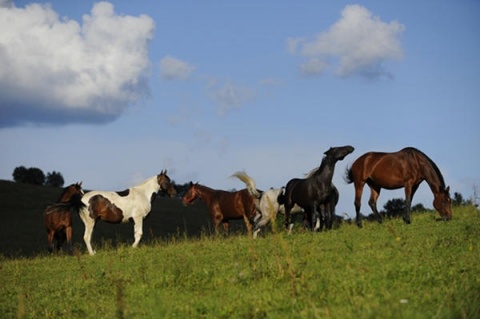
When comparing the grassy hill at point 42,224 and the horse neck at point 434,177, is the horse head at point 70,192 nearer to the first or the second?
the horse neck at point 434,177

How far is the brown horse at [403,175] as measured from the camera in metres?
18.4

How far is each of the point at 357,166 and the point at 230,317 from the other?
39.7ft

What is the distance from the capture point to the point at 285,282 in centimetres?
988

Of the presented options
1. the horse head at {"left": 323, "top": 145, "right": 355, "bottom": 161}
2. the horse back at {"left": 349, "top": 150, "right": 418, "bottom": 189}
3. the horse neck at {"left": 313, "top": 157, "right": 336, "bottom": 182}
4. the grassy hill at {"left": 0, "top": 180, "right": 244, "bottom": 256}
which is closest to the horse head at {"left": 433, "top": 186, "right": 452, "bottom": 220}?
the horse back at {"left": 349, "top": 150, "right": 418, "bottom": 189}

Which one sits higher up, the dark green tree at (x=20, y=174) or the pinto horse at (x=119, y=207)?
the dark green tree at (x=20, y=174)

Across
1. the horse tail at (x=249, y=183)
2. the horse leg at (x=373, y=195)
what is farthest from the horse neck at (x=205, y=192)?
the horse leg at (x=373, y=195)

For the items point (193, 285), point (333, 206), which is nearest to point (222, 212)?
point (333, 206)

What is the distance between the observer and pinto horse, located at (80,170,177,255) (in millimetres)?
20812

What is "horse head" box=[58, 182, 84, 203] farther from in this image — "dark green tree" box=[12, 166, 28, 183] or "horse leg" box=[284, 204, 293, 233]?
"dark green tree" box=[12, 166, 28, 183]

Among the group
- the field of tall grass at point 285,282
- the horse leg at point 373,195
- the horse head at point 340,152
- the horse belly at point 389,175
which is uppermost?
the horse head at point 340,152

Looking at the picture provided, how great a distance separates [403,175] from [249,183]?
568cm

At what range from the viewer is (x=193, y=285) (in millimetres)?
10773

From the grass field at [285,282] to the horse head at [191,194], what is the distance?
8955 mm

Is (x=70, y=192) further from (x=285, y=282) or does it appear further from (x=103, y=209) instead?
(x=285, y=282)
